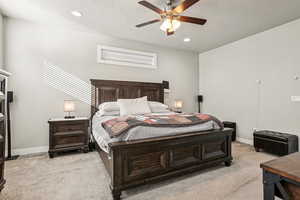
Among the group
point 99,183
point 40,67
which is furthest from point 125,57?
point 99,183

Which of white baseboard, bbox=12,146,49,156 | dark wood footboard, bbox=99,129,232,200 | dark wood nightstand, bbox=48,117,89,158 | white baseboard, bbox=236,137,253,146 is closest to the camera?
dark wood footboard, bbox=99,129,232,200

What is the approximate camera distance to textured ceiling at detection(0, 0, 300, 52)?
251cm

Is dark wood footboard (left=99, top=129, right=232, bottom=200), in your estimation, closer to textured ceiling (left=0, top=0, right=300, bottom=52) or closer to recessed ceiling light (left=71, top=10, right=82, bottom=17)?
textured ceiling (left=0, top=0, right=300, bottom=52)

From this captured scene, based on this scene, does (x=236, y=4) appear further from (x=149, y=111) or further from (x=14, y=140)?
(x=14, y=140)

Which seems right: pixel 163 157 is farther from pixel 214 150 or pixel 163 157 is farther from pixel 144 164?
pixel 214 150

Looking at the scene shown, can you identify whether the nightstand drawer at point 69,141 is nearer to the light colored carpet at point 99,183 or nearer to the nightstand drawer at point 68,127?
the nightstand drawer at point 68,127

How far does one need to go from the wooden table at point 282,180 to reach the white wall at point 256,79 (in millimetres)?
2835

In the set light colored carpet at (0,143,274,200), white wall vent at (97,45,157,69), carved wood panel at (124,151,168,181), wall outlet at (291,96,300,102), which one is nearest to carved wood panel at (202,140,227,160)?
light colored carpet at (0,143,274,200)

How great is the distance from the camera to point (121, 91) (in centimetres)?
391

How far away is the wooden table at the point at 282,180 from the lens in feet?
3.12

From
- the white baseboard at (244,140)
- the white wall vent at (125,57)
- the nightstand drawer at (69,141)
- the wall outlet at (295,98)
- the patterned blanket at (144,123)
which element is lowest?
the white baseboard at (244,140)

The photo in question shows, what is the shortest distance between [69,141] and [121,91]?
1.67 metres

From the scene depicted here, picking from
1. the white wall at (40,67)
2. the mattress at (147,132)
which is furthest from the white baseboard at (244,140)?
the white wall at (40,67)

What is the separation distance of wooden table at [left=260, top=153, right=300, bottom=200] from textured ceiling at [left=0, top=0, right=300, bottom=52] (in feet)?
8.25
